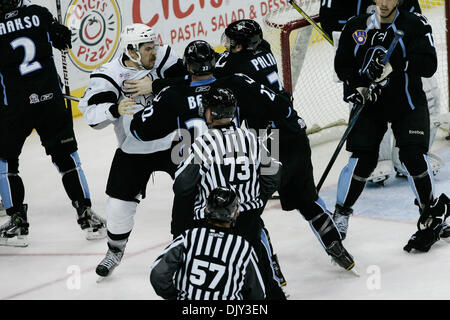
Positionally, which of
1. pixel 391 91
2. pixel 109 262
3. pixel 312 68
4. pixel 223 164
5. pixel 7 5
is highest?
pixel 7 5

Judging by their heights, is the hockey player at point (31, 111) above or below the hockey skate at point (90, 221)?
→ above

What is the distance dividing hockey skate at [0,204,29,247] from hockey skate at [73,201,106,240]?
1.09 ft

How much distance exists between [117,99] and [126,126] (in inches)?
6.1

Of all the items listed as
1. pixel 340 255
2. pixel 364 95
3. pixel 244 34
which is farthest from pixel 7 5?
pixel 340 255

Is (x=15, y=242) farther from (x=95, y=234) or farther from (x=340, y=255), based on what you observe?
(x=340, y=255)

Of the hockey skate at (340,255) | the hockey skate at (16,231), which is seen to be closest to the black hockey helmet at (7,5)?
the hockey skate at (16,231)

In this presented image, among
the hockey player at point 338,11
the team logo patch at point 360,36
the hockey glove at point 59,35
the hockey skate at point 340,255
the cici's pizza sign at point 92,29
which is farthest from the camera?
the cici's pizza sign at point 92,29

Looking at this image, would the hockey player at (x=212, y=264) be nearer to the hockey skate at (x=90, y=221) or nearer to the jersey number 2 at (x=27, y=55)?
the hockey skate at (x=90, y=221)

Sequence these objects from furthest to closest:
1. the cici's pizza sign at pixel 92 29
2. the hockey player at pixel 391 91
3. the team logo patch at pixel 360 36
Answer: the cici's pizza sign at pixel 92 29, the team logo patch at pixel 360 36, the hockey player at pixel 391 91

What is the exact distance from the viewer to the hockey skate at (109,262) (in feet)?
15.6

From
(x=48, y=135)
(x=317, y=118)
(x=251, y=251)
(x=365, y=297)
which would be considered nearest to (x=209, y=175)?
(x=251, y=251)

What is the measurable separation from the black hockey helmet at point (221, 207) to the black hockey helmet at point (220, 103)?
18.1 inches

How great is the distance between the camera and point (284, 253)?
5027mm
